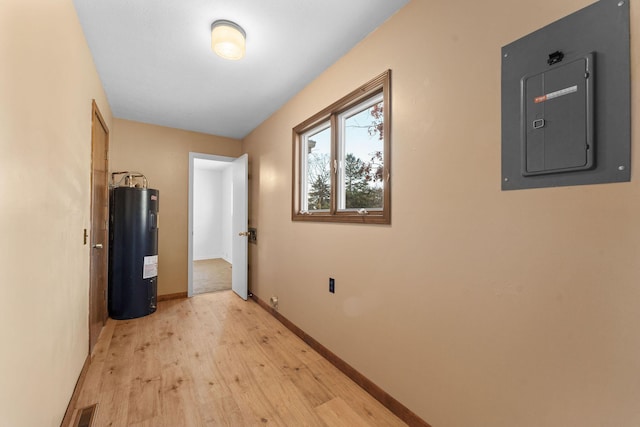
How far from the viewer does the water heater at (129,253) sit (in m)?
3.02

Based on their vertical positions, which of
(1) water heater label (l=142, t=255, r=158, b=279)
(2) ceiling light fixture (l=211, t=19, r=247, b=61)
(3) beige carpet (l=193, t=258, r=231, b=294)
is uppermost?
(2) ceiling light fixture (l=211, t=19, r=247, b=61)

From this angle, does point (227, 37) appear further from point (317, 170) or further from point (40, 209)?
point (40, 209)

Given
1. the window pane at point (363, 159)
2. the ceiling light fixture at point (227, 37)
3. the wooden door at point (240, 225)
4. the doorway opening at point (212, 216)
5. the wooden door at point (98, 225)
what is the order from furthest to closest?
the doorway opening at point (212, 216) < the wooden door at point (240, 225) < the wooden door at point (98, 225) < the window pane at point (363, 159) < the ceiling light fixture at point (227, 37)

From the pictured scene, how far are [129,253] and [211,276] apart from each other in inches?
88.1

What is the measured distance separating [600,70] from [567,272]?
0.69m

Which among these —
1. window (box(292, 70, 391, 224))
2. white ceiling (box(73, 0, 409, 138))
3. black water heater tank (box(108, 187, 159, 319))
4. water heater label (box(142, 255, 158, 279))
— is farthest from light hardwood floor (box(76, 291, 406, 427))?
white ceiling (box(73, 0, 409, 138))

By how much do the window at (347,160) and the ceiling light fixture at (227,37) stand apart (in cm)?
81

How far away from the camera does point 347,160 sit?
223 centimetres

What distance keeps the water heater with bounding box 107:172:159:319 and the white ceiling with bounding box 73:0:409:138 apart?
1080 mm

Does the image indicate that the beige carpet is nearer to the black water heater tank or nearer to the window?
the black water heater tank

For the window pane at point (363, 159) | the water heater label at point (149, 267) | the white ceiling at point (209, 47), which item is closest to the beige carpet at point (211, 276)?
the water heater label at point (149, 267)

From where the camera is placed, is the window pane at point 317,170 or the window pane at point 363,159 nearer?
the window pane at point 363,159

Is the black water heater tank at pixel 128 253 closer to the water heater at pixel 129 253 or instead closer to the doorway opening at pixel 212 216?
the water heater at pixel 129 253

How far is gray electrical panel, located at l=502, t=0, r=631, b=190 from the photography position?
87 centimetres
